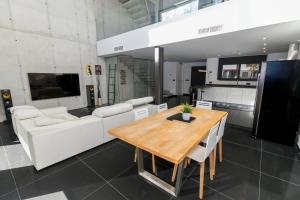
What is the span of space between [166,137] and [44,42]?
601cm

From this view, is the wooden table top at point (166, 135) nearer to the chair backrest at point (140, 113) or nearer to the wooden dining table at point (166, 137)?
the wooden dining table at point (166, 137)

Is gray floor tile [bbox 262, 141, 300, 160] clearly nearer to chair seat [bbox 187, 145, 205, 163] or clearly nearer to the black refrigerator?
the black refrigerator

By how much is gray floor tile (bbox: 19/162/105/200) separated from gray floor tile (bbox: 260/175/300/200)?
2.22 meters

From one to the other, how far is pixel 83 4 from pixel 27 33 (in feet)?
8.70

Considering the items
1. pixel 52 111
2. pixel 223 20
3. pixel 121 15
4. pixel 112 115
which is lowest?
pixel 52 111

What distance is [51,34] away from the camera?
527 cm

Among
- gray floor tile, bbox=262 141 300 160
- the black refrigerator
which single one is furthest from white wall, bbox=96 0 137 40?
gray floor tile, bbox=262 141 300 160

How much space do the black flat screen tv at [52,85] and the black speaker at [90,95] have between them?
44 cm

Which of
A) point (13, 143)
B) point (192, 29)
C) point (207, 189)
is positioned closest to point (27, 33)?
point (13, 143)

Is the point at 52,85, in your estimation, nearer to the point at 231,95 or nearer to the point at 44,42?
the point at 44,42

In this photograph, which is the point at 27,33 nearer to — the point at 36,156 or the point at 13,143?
the point at 13,143

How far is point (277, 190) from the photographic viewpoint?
1847 mm

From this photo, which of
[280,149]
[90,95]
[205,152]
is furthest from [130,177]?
[90,95]

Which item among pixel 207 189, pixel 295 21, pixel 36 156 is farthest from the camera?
pixel 295 21
